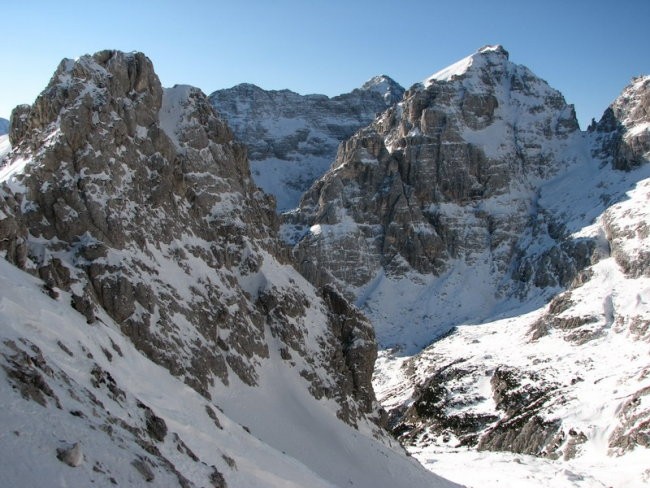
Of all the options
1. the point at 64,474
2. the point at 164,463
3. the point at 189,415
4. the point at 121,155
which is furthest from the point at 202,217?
the point at 64,474

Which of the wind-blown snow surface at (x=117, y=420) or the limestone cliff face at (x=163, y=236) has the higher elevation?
the limestone cliff face at (x=163, y=236)

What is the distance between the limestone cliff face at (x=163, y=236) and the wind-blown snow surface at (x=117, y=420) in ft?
15.0

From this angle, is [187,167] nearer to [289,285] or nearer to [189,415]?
[289,285]

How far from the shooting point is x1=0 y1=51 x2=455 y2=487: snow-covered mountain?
89.0 feet

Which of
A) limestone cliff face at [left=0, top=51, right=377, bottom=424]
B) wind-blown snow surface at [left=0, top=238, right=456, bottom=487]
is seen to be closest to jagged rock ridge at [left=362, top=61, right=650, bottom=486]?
limestone cliff face at [left=0, top=51, right=377, bottom=424]

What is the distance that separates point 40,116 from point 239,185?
30.2 m

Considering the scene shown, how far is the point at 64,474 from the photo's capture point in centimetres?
2161

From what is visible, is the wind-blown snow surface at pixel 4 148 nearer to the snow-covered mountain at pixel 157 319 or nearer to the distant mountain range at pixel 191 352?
the distant mountain range at pixel 191 352

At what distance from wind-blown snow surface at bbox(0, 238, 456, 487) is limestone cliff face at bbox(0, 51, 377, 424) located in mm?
4561

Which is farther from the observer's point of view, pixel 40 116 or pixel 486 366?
pixel 486 366

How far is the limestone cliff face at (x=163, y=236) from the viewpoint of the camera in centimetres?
6025

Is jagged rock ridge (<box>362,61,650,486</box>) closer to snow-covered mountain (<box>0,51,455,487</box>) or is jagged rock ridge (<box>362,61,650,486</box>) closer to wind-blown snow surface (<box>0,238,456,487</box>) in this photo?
snow-covered mountain (<box>0,51,455,487</box>)

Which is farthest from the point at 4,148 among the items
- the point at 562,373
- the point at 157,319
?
the point at 562,373

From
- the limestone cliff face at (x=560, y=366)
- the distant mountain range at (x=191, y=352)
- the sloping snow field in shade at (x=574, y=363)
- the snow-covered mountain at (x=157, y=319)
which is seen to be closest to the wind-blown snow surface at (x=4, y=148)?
the distant mountain range at (x=191, y=352)
